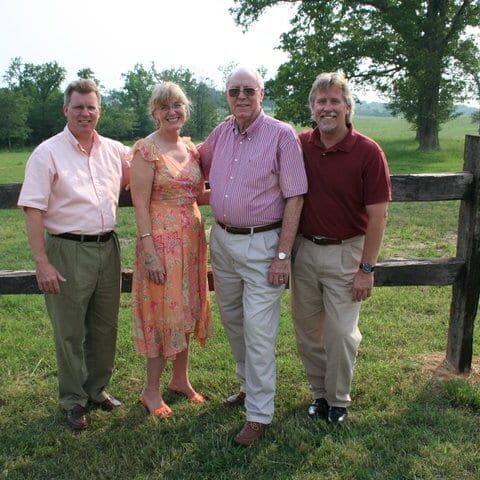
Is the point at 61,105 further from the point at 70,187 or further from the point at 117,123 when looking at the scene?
the point at 70,187

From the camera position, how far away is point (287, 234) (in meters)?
3.38

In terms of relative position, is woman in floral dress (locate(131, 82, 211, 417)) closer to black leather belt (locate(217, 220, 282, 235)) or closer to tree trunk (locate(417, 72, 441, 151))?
black leather belt (locate(217, 220, 282, 235))

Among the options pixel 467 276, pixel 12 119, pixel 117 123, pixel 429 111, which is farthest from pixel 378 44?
pixel 12 119

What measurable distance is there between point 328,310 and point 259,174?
921 millimetres

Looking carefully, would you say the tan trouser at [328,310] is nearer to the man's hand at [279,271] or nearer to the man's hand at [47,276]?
the man's hand at [279,271]

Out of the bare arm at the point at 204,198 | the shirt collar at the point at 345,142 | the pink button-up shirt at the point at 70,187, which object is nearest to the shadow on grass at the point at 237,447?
the pink button-up shirt at the point at 70,187

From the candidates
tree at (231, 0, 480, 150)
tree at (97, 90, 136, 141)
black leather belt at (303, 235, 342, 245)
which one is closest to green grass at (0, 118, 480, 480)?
black leather belt at (303, 235, 342, 245)

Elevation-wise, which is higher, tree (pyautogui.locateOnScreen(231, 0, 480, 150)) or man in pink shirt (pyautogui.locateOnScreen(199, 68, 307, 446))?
tree (pyautogui.locateOnScreen(231, 0, 480, 150))

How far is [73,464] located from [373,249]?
2053 mm

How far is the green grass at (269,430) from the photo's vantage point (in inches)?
125

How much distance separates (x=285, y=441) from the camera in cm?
343

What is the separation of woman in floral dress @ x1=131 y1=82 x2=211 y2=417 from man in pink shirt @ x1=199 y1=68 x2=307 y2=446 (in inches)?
8.1

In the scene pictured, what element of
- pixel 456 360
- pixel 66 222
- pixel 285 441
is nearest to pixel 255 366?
pixel 285 441

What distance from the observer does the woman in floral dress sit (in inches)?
139
